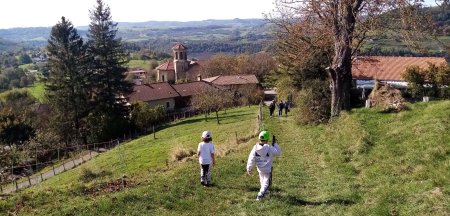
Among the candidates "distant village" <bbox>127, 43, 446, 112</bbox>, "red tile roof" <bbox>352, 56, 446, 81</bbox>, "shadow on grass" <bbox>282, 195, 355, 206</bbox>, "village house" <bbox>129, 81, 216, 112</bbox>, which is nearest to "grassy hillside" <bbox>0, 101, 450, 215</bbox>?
"shadow on grass" <bbox>282, 195, 355, 206</bbox>

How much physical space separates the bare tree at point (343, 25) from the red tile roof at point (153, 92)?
45.6 m

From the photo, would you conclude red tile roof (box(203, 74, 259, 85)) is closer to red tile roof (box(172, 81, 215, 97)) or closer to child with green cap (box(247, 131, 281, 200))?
red tile roof (box(172, 81, 215, 97))

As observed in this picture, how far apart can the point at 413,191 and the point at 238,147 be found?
38.7 ft

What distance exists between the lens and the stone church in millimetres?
105250

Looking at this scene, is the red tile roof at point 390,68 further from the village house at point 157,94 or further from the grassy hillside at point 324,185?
the grassy hillside at point 324,185

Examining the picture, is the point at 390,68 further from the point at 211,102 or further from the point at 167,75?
the point at 167,75

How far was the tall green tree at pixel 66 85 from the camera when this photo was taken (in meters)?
51.8

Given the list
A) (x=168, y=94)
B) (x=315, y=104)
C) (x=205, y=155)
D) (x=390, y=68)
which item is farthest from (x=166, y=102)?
(x=205, y=155)

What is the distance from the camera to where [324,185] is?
1200 centimetres

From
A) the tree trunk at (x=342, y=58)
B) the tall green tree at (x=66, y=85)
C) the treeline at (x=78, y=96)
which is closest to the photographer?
the tree trunk at (x=342, y=58)

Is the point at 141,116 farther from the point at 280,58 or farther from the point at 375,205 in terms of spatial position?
the point at 375,205

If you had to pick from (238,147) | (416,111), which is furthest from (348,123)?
(238,147)

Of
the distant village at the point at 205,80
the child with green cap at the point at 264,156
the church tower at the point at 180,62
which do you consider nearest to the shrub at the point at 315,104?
the distant village at the point at 205,80

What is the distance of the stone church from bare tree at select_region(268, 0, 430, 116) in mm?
80559
